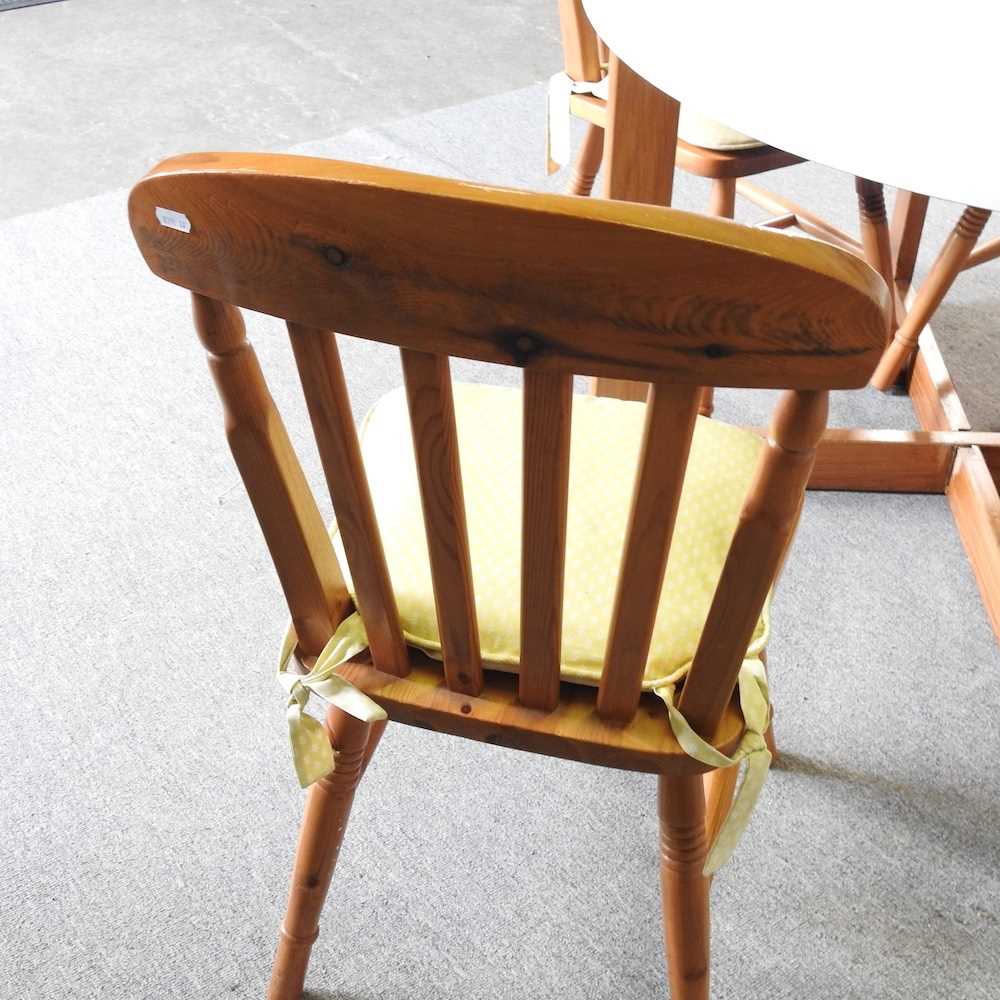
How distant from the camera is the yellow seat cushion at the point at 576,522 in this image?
896 millimetres

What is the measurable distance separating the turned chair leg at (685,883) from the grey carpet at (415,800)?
159 millimetres

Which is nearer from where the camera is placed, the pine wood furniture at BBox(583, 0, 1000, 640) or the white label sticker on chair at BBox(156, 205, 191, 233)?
the white label sticker on chair at BBox(156, 205, 191, 233)

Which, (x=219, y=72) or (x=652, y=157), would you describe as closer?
(x=652, y=157)

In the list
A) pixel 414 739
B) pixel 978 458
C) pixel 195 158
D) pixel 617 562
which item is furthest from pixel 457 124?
pixel 195 158

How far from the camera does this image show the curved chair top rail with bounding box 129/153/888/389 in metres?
0.53

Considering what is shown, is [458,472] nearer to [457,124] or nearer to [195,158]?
[195,158]

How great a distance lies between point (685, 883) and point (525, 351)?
649 mm

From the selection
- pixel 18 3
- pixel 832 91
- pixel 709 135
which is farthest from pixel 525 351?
pixel 18 3

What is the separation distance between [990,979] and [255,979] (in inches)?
31.8

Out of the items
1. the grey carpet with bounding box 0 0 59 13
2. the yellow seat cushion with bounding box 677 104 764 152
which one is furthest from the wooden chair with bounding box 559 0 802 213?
the grey carpet with bounding box 0 0 59 13

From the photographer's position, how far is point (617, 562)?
95 cm

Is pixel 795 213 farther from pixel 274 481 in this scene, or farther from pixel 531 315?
pixel 531 315

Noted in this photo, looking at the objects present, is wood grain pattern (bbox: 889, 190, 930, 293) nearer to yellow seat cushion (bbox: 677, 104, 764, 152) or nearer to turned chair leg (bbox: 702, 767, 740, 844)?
yellow seat cushion (bbox: 677, 104, 764, 152)

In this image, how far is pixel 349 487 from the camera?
0.75 meters
